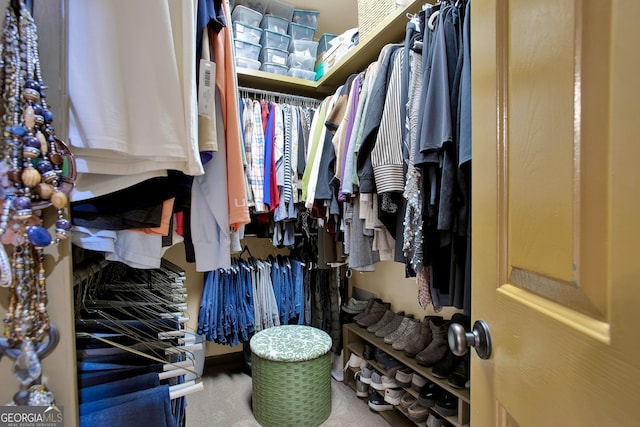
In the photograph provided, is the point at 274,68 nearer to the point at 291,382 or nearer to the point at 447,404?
the point at 291,382

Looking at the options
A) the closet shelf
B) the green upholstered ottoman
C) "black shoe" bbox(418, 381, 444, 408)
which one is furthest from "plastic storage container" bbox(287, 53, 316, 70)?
"black shoe" bbox(418, 381, 444, 408)

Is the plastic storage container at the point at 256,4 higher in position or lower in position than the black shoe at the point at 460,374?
higher

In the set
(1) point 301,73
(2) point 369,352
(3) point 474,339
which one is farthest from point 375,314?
(1) point 301,73

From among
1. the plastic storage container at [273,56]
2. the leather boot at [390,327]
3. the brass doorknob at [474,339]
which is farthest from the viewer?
the plastic storage container at [273,56]

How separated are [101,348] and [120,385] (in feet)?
0.37

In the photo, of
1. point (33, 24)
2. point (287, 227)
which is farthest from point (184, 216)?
point (287, 227)

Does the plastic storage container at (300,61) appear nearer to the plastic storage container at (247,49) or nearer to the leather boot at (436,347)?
the plastic storage container at (247,49)

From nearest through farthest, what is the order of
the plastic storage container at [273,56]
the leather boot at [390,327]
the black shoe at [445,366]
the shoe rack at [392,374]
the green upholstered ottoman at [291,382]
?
1. the shoe rack at [392,374]
2. the black shoe at [445,366]
3. the green upholstered ottoman at [291,382]
4. the leather boot at [390,327]
5. the plastic storage container at [273,56]

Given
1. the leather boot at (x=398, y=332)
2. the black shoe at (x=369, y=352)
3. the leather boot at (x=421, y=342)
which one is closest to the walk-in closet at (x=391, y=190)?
the leather boot at (x=421, y=342)

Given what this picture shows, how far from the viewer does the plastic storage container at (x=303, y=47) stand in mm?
2053

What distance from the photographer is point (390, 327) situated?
1780 millimetres

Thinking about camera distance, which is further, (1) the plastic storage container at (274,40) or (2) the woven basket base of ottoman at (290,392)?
(1) the plastic storage container at (274,40)

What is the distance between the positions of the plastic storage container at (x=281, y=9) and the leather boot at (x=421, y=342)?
2141mm

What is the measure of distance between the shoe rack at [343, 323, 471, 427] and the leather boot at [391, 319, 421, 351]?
0.10ft
